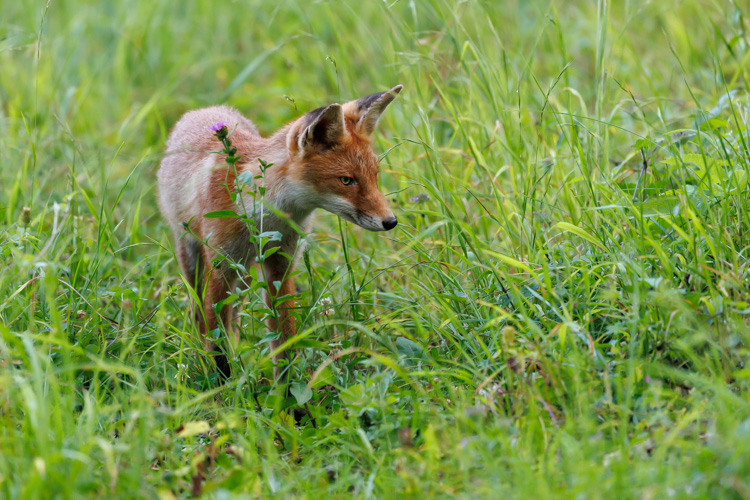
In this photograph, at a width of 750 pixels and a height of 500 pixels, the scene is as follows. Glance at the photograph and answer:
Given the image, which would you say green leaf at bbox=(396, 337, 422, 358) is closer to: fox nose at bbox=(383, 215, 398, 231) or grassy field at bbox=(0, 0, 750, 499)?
grassy field at bbox=(0, 0, 750, 499)

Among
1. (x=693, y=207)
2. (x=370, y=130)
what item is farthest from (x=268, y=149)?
(x=693, y=207)

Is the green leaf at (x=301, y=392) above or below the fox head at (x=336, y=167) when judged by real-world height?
below

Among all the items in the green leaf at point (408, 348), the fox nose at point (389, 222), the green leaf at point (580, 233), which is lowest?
the green leaf at point (408, 348)

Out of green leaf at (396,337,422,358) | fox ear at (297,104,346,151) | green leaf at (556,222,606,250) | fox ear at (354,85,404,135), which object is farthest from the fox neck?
green leaf at (556,222,606,250)

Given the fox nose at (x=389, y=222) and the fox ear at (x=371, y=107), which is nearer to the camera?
the fox nose at (x=389, y=222)

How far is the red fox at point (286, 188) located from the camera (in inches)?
174

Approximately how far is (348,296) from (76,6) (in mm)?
6982

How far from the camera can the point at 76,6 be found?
31.1 feet

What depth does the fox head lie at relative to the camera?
4379mm

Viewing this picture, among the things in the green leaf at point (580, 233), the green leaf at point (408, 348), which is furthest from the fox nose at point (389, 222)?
the green leaf at point (580, 233)

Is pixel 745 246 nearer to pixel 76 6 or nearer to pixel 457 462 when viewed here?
pixel 457 462

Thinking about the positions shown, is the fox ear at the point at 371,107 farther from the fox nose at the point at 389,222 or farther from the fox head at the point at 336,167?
the fox nose at the point at 389,222

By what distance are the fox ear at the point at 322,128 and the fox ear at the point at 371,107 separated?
266mm

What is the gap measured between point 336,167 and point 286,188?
1.13 feet
